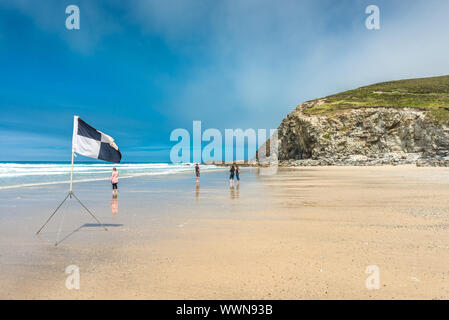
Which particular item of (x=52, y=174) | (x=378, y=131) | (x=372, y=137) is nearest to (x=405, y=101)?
(x=378, y=131)

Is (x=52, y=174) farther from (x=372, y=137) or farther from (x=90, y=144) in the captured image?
(x=372, y=137)

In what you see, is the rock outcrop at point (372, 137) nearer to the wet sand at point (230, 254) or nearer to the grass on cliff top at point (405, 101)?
the grass on cliff top at point (405, 101)

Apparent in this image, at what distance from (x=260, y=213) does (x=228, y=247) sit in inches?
163

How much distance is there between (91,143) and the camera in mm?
7598

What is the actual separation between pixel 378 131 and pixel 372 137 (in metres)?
1.82

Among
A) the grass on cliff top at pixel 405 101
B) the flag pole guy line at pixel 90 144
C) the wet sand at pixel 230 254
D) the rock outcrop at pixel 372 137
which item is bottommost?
the wet sand at pixel 230 254

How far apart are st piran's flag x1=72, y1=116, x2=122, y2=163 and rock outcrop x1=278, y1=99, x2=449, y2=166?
60.9 meters

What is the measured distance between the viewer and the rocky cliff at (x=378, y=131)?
57688 millimetres

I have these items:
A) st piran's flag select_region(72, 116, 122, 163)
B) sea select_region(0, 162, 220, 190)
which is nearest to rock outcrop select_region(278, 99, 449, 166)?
sea select_region(0, 162, 220, 190)

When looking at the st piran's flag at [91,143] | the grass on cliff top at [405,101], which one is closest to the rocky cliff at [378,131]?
the grass on cliff top at [405,101]

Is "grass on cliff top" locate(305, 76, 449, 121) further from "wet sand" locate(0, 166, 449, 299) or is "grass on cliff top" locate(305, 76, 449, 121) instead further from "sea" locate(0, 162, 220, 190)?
"wet sand" locate(0, 166, 449, 299)

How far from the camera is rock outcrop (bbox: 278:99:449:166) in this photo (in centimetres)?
5731

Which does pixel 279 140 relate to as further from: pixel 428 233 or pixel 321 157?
pixel 428 233
